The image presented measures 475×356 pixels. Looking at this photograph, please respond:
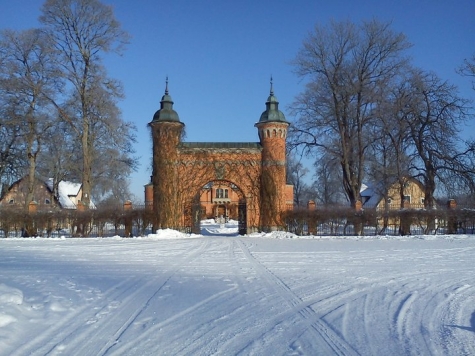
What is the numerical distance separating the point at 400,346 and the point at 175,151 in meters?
22.0

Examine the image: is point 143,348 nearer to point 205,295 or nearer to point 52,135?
point 205,295

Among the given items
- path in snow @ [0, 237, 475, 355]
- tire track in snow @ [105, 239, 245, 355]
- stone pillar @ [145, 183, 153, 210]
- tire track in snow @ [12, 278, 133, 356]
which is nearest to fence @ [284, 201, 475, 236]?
stone pillar @ [145, 183, 153, 210]

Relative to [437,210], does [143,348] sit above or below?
below

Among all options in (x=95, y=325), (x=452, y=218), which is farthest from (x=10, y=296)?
(x=452, y=218)

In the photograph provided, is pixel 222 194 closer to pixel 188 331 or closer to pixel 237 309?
pixel 237 309

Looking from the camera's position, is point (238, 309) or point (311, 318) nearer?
point (311, 318)

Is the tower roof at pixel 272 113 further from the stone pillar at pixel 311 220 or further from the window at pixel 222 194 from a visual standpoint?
the window at pixel 222 194

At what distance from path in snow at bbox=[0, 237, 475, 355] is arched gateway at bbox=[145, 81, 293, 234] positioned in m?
14.3

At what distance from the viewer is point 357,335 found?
531 cm

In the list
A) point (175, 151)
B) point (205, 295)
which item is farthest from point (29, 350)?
point (175, 151)

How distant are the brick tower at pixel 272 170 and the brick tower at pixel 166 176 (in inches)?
186

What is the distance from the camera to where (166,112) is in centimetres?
2648

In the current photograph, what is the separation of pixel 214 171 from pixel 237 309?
774 inches

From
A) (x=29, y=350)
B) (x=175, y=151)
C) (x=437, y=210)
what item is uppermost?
(x=175, y=151)
